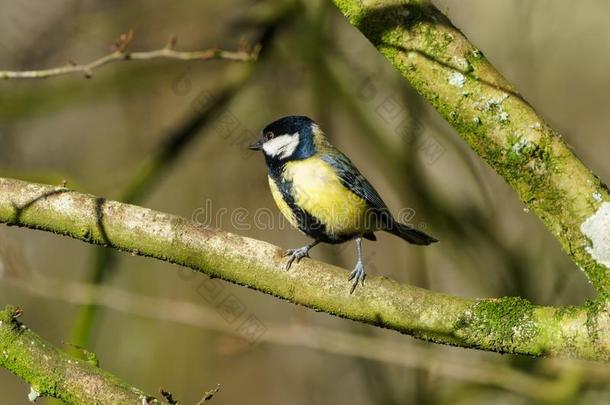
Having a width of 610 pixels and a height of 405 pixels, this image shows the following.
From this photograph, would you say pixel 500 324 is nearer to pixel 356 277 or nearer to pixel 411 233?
pixel 356 277

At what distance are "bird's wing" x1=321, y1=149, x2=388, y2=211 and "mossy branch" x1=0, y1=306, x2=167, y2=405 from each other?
175cm

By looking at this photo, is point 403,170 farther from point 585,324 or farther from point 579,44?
point 579,44

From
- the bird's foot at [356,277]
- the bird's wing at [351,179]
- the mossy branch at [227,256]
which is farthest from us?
the bird's wing at [351,179]

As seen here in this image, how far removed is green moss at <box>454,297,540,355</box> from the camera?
2.32 meters

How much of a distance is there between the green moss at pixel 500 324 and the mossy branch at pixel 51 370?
1.04m

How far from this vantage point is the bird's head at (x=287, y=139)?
3.73 meters

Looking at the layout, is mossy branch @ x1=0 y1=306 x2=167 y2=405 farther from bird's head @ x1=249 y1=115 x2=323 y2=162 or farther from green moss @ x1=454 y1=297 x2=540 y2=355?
bird's head @ x1=249 y1=115 x2=323 y2=162

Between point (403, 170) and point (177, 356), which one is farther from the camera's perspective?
point (177, 356)

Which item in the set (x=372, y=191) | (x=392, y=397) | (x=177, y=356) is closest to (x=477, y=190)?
(x=372, y=191)

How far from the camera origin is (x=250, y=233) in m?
6.11

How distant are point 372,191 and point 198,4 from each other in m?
2.17

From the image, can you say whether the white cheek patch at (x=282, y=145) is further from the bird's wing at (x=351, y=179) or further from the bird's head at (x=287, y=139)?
the bird's wing at (x=351, y=179)

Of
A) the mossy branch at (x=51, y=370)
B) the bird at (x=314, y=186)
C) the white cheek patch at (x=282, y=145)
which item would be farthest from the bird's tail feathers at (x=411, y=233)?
the mossy branch at (x=51, y=370)

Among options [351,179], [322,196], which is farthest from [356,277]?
[351,179]
